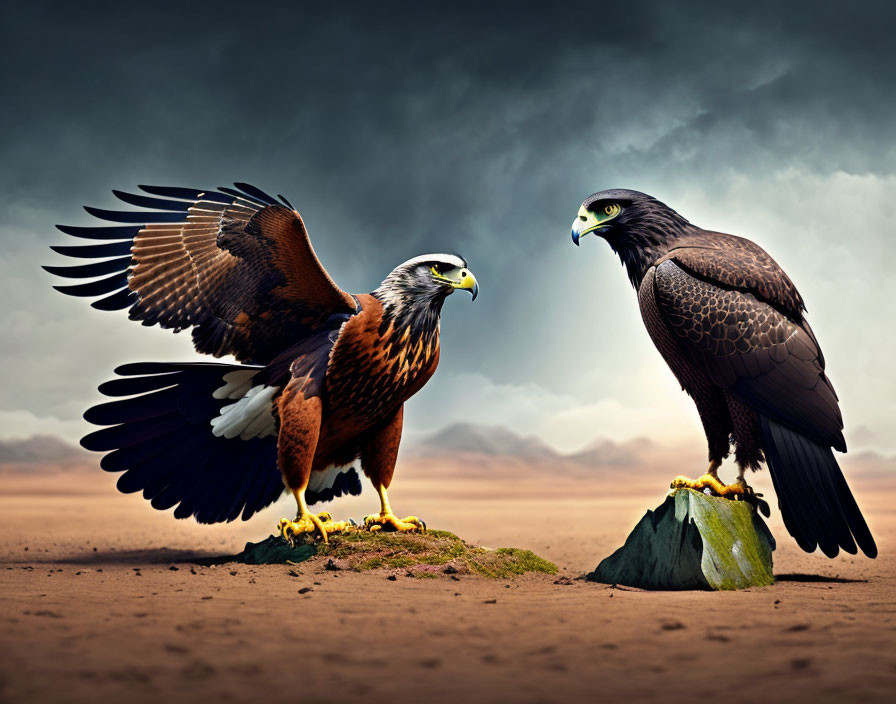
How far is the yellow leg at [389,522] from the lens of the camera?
5777 mm

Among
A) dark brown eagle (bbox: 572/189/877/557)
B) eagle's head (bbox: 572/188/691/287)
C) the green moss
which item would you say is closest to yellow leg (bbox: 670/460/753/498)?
dark brown eagle (bbox: 572/189/877/557)

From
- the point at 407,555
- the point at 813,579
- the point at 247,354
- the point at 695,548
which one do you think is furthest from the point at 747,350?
the point at 247,354

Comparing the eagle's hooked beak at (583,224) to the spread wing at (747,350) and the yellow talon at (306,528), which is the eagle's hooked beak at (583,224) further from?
the yellow talon at (306,528)

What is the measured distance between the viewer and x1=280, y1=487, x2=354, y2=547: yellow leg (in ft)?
17.9

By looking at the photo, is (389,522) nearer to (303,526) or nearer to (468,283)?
(303,526)

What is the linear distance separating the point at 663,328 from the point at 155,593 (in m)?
3.53

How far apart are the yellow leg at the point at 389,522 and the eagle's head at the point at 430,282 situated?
1538 millimetres

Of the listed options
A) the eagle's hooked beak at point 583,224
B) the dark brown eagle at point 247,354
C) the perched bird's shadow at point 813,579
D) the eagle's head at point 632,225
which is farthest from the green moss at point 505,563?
the eagle's hooked beak at point 583,224

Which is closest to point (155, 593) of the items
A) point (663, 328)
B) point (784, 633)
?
point (784, 633)

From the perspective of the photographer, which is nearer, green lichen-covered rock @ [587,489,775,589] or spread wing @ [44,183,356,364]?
green lichen-covered rock @ [587,489,775,589]

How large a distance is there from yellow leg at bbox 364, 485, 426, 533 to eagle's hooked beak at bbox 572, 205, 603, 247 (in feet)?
7.86

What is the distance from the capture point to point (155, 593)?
4.20 m

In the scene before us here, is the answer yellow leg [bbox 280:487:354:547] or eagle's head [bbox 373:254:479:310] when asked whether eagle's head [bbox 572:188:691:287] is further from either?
yellow leg [bbox 280:487:354:547]

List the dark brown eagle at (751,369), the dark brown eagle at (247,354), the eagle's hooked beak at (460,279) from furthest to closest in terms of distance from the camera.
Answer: the eagle's hooked beak at (460,279) < the dark brown eagle at (247,354) < the dark brown eagle at (751,369)
